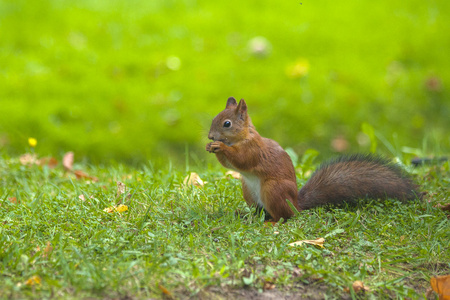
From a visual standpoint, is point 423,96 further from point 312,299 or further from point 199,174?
point 312,299

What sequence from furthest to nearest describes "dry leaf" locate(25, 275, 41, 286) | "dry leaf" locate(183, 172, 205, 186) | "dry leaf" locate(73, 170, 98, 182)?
1. "dry leaf" locate(73, 170, 98, 182)
2. "dry leaf" locate(183, 172, 205, 186)
3. "dry leaf" locate(25, 275, 41, 286)

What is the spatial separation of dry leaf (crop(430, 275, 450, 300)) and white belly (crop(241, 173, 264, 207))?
958 mm

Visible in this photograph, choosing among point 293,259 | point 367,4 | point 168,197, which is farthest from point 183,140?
point 367,4

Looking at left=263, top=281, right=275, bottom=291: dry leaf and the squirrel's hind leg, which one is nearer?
left=263, top=281, right=275, bottom=291: dry leaf

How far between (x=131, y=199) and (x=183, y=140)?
298 cm

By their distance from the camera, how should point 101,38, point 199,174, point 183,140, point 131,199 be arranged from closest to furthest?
point 131,199 < point 199,174 < point 183,140 < point 101,38

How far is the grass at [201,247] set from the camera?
220 cm

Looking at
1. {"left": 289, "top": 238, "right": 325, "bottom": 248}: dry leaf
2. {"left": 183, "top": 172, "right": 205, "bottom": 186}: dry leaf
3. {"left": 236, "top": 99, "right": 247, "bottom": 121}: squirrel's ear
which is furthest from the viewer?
{"left": 183, "top": 172, "right": 205, "bottom": 186}: dry leaf

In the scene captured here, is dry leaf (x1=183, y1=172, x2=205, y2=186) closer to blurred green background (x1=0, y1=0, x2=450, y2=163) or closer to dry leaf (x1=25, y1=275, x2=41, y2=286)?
dry leaf (x1=25, y1=275, x2=41, y2=286)

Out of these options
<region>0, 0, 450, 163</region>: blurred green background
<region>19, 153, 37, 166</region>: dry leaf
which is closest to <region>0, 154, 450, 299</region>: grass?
<region>19, 153, 37, 166</region>: dry leaf

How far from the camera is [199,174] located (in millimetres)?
3766

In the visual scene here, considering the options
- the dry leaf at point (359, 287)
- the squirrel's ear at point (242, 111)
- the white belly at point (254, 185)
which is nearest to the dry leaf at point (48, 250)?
the white belly at point (254, 185)

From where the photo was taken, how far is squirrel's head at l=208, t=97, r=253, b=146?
2.92 metres

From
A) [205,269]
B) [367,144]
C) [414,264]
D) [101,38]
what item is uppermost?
[101,38]
